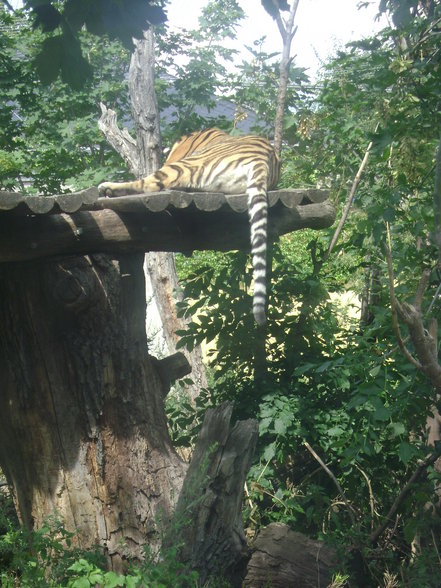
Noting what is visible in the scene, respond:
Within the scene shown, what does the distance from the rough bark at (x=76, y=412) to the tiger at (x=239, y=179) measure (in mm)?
774

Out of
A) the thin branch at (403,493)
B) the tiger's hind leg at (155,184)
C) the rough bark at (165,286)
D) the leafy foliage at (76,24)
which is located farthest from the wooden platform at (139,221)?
the rough bark at (165,286)

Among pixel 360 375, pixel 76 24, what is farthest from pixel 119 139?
pixel 76 24

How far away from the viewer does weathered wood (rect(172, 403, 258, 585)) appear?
3.59 meters

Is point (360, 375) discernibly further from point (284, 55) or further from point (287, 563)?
point (284, 55)

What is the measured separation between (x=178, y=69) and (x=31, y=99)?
3.61 metres

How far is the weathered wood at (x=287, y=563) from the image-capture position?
3.85 metres

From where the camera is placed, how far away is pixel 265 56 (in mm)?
9016

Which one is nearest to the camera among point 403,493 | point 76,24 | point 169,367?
point 76,24

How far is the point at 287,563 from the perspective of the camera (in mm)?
3891

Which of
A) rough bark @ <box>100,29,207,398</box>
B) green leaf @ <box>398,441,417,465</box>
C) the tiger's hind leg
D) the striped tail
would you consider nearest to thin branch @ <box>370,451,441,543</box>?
green leaf @ <box>398,441,417,465</box>

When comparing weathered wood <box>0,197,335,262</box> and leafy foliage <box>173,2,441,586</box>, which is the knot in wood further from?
leafy foliage <box>173,2,441,586</box>

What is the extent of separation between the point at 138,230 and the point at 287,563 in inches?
78.0

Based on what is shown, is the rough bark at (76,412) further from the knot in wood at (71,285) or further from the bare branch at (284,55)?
the bare branch at (284,55)

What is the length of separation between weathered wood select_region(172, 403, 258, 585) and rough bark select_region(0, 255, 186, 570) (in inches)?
9.8
